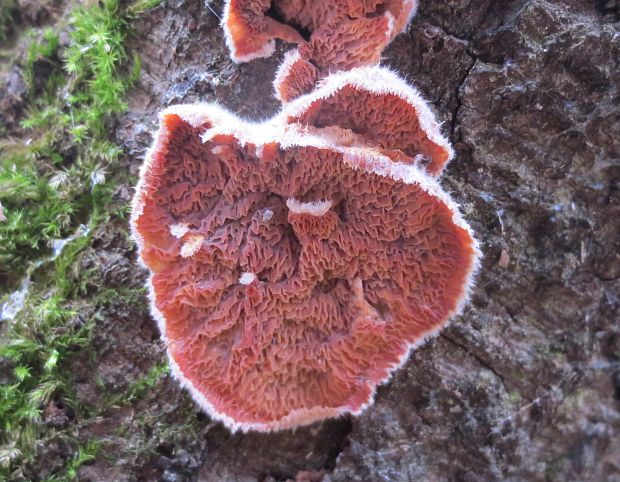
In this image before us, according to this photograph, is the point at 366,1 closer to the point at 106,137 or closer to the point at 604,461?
the point at 106,137

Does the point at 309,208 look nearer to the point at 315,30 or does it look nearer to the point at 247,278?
the point at 247,278

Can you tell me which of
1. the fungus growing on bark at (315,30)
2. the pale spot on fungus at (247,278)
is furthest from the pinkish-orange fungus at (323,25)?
the pale spot on fungus at (247,278)

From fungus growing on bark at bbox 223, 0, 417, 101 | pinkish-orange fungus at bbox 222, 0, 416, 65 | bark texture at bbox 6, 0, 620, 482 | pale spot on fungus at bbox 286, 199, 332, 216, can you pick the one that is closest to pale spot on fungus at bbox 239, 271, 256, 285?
pale spot on fungus at bbox 286, 199, 332, 216

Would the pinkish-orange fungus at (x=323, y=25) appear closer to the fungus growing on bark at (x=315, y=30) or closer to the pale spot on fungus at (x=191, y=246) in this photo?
the fungus growing on bark at (x=315, y=30)

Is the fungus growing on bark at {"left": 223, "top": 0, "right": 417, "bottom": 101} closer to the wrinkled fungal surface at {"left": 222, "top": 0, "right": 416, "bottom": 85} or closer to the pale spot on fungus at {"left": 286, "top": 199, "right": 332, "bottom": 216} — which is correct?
the wrinkled fungal surface at {"left": 222, "top": 0, "right": 416, "bottom": 85}

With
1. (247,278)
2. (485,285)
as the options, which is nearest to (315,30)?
(247,278)

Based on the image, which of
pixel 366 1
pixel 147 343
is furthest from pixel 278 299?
pixel 366 1
